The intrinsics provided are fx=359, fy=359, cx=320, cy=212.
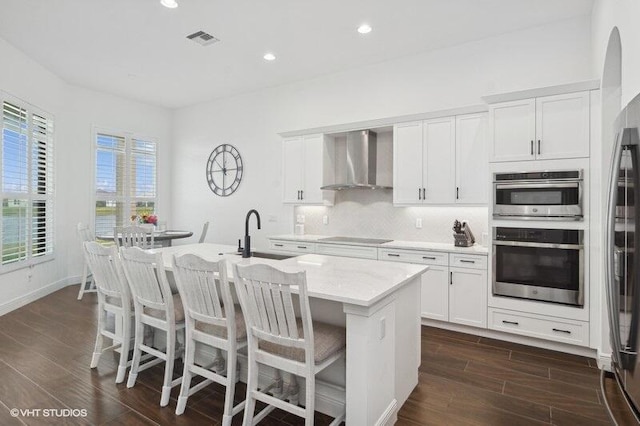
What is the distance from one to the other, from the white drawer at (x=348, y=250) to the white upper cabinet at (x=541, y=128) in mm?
1705

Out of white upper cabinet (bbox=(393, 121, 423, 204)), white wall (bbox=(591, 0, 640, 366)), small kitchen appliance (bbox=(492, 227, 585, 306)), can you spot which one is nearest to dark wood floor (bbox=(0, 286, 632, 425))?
small kitchen appliance (bbox=(492, 227, 585, 306))

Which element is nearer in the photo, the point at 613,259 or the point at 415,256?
the point at 613,259

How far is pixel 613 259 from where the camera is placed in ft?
6.06

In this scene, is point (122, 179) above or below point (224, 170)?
below

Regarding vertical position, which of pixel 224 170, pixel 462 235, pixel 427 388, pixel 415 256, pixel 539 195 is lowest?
pixel 427 388

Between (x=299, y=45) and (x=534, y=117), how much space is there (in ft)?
9.09

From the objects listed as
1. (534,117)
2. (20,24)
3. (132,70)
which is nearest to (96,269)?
(20,24)

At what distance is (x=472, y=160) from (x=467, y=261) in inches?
44.1

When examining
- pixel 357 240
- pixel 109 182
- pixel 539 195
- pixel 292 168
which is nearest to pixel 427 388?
pixel 539 195

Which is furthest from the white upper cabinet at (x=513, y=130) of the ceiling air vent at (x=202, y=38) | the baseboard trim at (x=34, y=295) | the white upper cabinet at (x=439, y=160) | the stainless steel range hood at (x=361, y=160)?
the baseboard trim at (x=34, y=295)

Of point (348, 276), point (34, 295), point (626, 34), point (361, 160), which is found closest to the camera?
point (626, 34)

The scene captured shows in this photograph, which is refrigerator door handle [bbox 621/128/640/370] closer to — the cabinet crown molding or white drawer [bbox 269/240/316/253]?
the cabinet crown molding

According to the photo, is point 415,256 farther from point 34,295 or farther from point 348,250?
point 34,295

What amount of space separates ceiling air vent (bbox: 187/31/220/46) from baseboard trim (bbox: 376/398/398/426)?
4166mm
